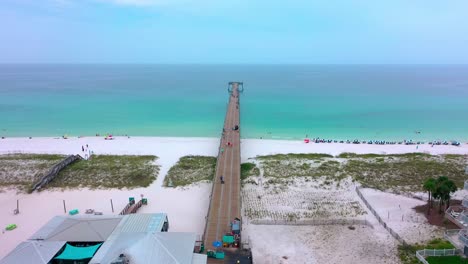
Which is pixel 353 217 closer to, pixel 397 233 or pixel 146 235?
pixel 397 233

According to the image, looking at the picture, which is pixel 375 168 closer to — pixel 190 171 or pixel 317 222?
pixel 317 222

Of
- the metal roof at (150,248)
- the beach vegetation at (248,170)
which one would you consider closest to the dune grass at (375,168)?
the beach vegetation at (248,170)

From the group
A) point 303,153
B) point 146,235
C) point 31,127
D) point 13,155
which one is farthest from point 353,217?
point 31,127

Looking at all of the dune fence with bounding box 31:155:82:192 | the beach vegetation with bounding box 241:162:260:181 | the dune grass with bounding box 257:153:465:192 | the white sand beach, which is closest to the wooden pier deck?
the beach vegetation with bounding box 241:162:260:181

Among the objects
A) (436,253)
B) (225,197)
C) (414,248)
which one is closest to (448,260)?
(436,253)

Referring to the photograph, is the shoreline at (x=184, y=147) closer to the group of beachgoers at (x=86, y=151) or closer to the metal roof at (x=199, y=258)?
the group of beachgoers at (x=86, y=151)
